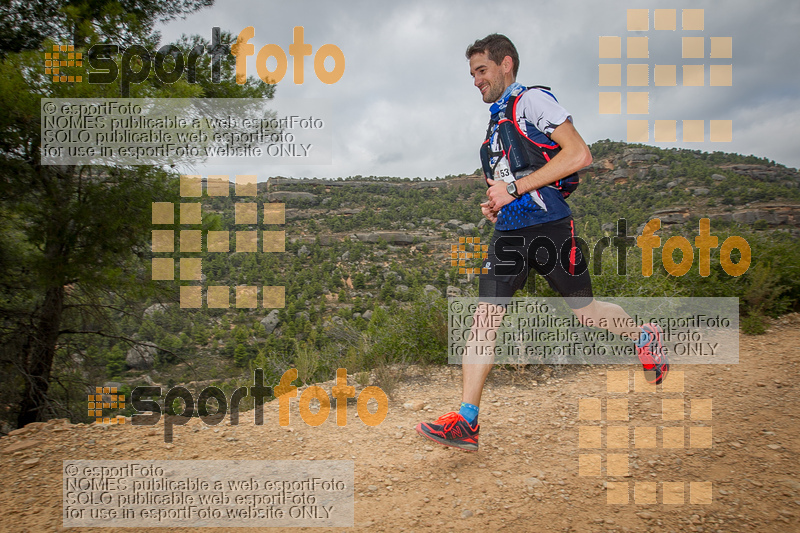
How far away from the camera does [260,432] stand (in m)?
2.92

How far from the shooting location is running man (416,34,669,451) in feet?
7.31

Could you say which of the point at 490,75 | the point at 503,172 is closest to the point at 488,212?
the point at 503,172

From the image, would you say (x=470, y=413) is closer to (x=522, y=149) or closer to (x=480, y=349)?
(x=480, y=349)

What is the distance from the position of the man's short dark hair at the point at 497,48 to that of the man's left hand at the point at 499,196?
0.75 metres

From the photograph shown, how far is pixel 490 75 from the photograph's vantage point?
7.89 feet

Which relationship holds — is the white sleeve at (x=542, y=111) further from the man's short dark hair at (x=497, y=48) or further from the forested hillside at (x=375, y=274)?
the forested hillside at (x=375, y=274)

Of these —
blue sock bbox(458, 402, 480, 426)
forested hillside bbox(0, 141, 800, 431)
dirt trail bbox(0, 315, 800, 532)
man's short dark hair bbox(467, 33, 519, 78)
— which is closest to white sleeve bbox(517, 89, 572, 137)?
man's short dark hair bbox(467, 33, 519, 78)

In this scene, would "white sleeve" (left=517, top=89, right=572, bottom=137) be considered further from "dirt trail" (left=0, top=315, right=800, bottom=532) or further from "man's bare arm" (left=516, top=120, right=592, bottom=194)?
"dirt trail" (left=0, top=315, right=800, bottom=532)

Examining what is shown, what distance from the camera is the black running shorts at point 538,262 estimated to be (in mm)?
2326

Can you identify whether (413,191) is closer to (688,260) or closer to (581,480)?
(688,260)

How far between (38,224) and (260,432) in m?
3.78

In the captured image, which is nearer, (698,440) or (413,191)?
(698,440)

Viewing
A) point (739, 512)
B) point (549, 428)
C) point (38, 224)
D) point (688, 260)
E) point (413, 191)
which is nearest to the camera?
point (739, 512)

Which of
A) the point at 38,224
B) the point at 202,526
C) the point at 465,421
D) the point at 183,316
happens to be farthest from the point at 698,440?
the point at 183,316
